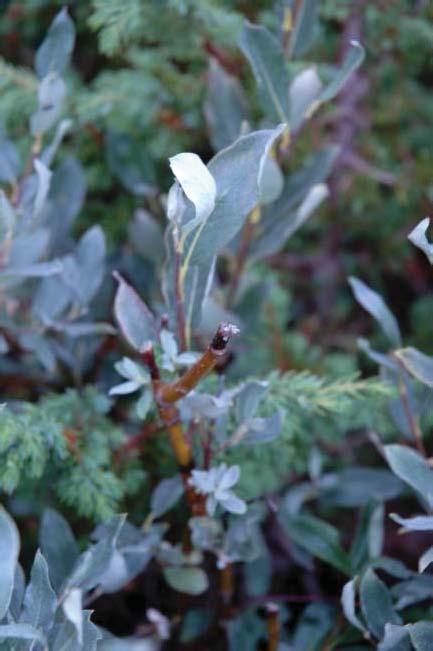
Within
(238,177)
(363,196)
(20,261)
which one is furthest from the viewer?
(363,196)

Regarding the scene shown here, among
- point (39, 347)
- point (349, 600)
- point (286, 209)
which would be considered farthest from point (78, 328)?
point (349, 600)

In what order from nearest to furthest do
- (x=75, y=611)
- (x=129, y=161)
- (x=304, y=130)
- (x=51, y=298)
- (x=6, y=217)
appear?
(x=75, y=611) < (x=6, y=217) < (x=51, y=298) < (x=129, y=161) < (x=304, y=130)

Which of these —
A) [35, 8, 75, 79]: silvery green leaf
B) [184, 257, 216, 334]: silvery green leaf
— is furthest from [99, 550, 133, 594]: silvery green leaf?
[35, 8, 75, 79]: silvery green leaf

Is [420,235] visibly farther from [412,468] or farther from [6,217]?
[6,217]

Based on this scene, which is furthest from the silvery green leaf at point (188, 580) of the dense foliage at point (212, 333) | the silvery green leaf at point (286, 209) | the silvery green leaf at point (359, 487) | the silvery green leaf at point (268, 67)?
the silvery green leaf at point (268, 67)

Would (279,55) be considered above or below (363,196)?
above

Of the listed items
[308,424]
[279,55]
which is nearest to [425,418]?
[308,424]

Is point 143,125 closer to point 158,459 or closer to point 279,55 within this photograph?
point 279,55
